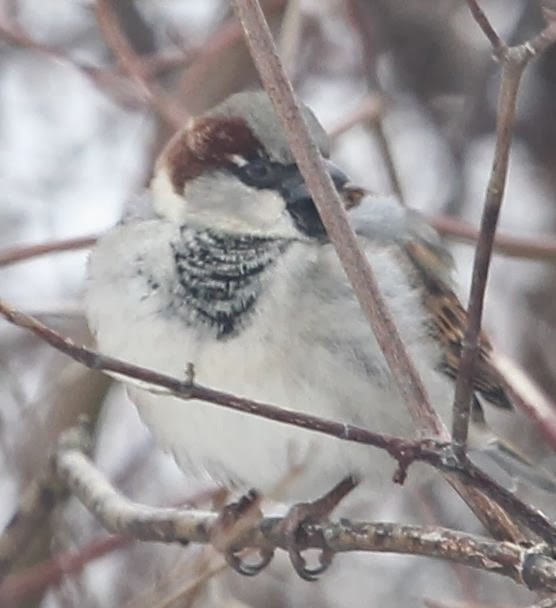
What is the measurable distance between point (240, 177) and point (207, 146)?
82 mm

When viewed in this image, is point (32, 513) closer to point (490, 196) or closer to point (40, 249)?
point (40, 249)

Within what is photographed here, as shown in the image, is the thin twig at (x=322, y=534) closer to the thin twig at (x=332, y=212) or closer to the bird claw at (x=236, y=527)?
the bird claw at (x=236, y=527)

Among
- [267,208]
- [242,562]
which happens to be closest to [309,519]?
[242,562]

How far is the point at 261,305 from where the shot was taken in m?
1.77

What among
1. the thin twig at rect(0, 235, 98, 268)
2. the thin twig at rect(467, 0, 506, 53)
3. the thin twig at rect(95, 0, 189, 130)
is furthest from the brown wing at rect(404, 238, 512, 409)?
the thin twig at rect(467, 0, 506, 53)

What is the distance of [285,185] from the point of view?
1854 mm

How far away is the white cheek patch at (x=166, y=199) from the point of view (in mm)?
1951

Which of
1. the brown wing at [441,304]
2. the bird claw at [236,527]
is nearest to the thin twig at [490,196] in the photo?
the bird claw at [236,527]

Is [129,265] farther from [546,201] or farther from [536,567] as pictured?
[546,201]

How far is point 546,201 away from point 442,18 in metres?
0.46

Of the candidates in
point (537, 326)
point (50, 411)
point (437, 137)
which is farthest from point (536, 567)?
point (437, 137)

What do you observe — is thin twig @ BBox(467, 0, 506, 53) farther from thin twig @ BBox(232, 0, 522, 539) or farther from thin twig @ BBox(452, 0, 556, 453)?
thin twig @ BBox(232, 0, 522, 539)

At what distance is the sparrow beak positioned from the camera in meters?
1.83

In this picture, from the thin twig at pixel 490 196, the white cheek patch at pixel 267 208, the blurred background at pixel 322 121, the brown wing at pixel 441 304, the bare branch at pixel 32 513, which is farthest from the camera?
the blurred background at pixel 322 121
